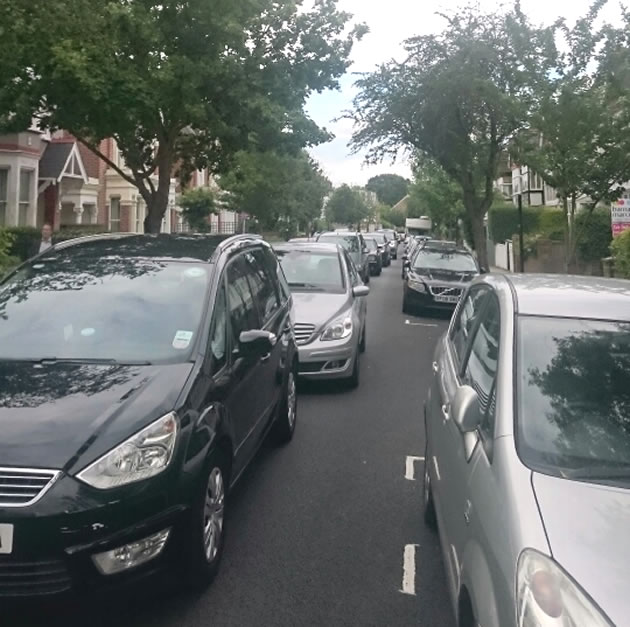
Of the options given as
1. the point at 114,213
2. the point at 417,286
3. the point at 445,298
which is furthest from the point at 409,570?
the point at 114,213

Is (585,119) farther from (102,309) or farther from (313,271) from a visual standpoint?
(102,309)

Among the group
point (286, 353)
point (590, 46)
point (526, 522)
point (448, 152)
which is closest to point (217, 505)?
point (526, 522)

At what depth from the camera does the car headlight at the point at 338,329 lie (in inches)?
345

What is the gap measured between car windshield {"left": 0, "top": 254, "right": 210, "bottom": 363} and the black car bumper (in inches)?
45.1

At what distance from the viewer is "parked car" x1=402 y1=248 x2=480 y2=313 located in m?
16.2

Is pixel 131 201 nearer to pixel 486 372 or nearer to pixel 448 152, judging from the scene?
pixel 448 152

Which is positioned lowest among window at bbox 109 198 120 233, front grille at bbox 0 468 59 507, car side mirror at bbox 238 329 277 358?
front grille at bbox 0 468 59 507

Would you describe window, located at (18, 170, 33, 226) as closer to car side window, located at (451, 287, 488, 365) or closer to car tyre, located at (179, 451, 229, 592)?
car side window, located at (451, 287, 488, 365)

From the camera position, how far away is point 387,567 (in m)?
4.45

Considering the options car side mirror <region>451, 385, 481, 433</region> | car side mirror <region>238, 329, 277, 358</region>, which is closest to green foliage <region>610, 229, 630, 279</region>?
car side mirror <region>238, 329, 277, 358</region>

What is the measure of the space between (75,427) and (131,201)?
3366 cm

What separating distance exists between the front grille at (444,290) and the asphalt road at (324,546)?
27.2 feet

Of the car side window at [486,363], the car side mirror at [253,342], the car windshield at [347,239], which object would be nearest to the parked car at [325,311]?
the car side mirror at [253,342]

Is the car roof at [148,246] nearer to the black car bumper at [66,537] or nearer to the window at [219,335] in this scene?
the window at [219,335]
